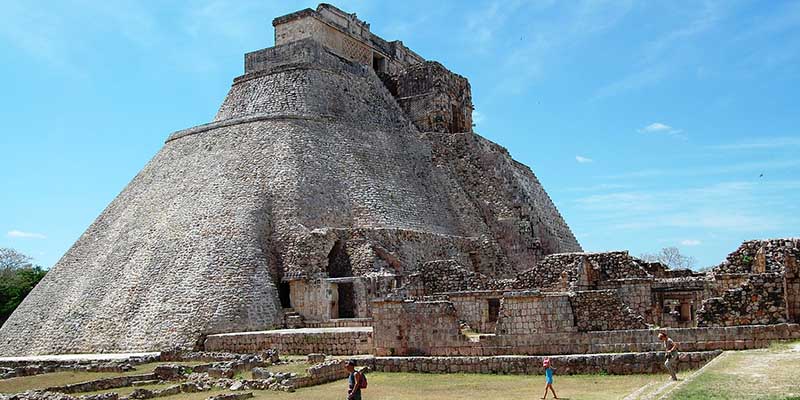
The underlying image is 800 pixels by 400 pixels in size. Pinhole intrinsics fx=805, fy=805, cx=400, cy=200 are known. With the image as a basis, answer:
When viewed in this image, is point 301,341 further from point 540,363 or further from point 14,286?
point 14,286

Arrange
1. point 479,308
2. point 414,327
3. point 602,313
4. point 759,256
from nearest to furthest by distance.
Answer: point 602,313
point 414,327
point 759,256
point 479,308

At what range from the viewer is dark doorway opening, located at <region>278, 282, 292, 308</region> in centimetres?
2741

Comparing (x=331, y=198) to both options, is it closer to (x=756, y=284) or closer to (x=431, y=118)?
(x=431, y=118)

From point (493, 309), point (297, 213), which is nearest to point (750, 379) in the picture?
point (493, 309)

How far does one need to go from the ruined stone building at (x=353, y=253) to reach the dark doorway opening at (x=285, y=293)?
7 cm

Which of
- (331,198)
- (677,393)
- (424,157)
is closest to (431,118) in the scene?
(424,157)

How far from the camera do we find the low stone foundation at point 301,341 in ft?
64.3

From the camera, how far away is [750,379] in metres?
9.96

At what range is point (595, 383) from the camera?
13430 mm

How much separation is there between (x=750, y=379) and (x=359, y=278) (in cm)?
1761

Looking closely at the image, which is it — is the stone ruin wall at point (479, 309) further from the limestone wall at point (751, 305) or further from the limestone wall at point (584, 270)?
the limestone wall at point (751, 305)

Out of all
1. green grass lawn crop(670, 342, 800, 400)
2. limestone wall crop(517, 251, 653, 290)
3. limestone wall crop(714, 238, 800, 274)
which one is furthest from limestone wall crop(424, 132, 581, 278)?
green grass lawn crop(670, 342, 800, 400)

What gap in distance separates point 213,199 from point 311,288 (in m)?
5.60

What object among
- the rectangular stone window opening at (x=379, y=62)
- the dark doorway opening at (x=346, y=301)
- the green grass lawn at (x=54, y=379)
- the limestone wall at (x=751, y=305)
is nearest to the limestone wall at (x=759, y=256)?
the limestone wall at (x=751, y=305)
